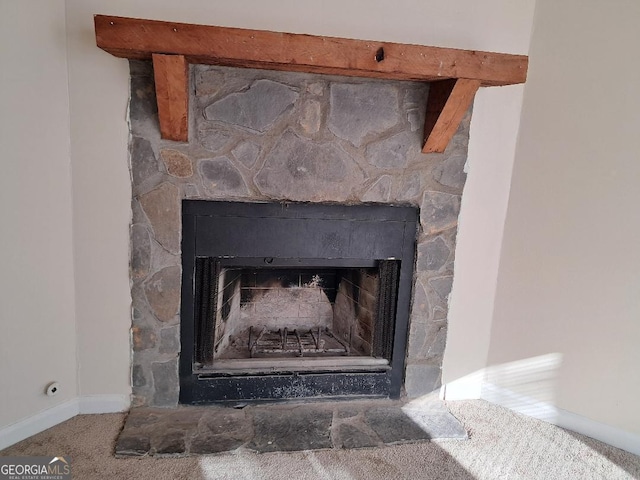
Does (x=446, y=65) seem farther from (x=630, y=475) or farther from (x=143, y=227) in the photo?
(x=630, y=475)

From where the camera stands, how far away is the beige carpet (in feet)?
5.28

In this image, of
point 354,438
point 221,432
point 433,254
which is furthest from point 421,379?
point 221,432

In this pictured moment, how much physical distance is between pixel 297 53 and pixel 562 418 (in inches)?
76.8

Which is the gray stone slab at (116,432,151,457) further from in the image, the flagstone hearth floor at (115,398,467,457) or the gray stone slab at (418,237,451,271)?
the gray stone slab at (418,237,451,271)

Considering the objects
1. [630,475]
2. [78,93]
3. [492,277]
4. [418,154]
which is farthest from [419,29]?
[630,475]

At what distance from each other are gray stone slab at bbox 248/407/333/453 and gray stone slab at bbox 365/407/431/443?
0.20 meters

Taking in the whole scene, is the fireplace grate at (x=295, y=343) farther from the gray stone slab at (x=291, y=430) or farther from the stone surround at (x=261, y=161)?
the stone surround at (x=261, y=161)

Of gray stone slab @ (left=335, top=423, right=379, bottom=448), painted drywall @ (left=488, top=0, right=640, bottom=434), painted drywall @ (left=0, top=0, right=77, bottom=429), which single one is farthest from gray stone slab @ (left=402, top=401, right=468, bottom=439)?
painted drywall @ (left=0, top=0, right=77, bottom=429)

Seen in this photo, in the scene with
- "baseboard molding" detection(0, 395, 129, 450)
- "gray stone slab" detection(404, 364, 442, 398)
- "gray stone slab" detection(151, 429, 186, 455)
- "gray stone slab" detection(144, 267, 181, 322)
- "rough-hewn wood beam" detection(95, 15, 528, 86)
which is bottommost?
"gray stone slab" detection(151, 429, 186, 455)

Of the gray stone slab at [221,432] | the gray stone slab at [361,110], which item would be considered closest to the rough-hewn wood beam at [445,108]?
the gray stone slab at [361,110]

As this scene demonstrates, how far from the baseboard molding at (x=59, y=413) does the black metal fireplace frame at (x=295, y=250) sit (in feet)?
0.96

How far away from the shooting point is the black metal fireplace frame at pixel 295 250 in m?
1.87

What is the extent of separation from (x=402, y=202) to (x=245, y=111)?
0.79 m

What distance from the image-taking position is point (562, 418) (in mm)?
2012
